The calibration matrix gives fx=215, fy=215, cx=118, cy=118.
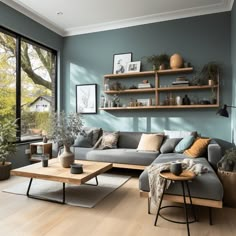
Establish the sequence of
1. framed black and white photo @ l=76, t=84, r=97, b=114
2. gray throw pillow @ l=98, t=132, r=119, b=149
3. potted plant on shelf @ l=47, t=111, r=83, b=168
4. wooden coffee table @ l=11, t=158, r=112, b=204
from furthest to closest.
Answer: framed black and white photo @ l=76, t=84, r=97, b=114, gray throw pillow @ l=98, t=132, r=119, b=149, potted plant on shelf @ l=47, t=111, r=83, b=168, wooden coffee table @ l=11, t=158, r=112, b=204

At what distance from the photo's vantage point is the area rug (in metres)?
2.83

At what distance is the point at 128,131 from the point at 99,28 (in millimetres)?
2548

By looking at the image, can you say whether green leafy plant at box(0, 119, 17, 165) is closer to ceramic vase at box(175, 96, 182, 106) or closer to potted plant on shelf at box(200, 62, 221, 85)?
ceramic vase at box(175, 96, 182, 106)

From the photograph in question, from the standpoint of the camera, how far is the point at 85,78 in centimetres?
534

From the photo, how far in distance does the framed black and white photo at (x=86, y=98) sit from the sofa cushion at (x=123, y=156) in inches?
55.9

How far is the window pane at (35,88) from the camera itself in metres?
4.66

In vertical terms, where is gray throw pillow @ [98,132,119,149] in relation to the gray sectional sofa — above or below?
above

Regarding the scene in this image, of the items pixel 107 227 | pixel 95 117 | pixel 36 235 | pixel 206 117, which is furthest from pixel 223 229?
pixel 95 117

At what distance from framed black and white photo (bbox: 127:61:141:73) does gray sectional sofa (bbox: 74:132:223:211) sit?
1413 millimetres

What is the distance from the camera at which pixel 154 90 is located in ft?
14.9

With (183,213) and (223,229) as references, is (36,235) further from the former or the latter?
(223,229)

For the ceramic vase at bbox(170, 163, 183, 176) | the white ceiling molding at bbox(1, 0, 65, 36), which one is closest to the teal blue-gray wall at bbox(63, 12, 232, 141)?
the white ceiling molding at bbox(1, 0, 65, 36)

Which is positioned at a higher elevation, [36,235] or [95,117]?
[95,117]

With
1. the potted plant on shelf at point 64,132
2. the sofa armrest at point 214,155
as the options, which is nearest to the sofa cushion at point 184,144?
the sofa armrest at point 214,155
